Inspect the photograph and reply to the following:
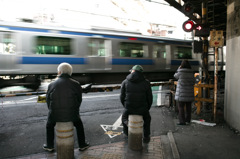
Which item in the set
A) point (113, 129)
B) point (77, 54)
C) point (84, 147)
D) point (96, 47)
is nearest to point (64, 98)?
point (84, 147)

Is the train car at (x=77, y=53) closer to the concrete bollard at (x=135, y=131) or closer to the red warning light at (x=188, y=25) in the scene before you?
the red warning light at (x=188, y=25)

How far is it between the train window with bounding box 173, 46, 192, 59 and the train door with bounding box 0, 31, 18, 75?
11.0 meters

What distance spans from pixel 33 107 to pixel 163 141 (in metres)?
5.57

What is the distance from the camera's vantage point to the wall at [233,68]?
199 inches

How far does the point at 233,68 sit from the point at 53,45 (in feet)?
27.6

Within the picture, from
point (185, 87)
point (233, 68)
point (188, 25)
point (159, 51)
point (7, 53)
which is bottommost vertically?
point (185, 87)

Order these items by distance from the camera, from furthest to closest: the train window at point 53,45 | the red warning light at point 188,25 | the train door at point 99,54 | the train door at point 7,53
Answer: the train door at point 99,54
the train window at point 53,45
the train door at point 7,53
the red warning light at point 188,25

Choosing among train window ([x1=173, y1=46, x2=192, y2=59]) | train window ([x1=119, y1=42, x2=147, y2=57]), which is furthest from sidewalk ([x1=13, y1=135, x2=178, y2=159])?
train window ([x1=173, y1=46, x2=192, y2=59])

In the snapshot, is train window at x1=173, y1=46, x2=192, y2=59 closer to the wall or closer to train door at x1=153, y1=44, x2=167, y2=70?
train door at x1=153, y1=44, x2=167, y2=70

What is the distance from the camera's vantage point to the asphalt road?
14.8ft

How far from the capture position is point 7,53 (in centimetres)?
934

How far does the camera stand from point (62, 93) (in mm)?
3492

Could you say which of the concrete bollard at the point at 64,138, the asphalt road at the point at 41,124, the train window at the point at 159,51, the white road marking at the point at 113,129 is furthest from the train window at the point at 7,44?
the train window at the point at 159,51

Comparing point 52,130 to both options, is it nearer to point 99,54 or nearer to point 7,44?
point 7,44
